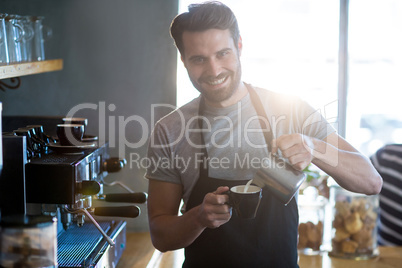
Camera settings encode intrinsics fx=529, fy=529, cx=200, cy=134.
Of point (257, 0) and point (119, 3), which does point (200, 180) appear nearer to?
point (119, 3)

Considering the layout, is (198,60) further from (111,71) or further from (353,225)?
(111,71)

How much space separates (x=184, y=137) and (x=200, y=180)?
0.15m

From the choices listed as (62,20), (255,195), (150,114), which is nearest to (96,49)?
(62,20)

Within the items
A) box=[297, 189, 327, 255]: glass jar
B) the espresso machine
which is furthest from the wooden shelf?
box=[297, 189, 327, 255]: glass jar

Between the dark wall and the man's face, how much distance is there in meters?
0.96

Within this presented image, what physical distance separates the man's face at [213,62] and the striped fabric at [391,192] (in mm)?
1282

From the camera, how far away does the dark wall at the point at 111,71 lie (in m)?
2.51

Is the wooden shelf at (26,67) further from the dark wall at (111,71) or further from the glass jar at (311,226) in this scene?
the glass jar at (311,226)

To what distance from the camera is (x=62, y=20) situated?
2506 mm

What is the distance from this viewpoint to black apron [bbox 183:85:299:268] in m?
1.61

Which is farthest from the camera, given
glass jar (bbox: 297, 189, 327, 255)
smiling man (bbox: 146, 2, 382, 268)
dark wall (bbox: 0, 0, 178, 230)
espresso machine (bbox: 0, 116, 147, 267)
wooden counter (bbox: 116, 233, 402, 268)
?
dark wall (bbox: 0, 0, 178, 230)

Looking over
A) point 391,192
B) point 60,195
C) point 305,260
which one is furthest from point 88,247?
point 391,192

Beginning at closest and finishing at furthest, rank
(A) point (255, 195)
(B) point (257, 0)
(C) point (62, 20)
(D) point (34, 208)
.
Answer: (A) point (255, 195) < (D) point (34, 208) < (C) point (62, 20) < (B) point (257, 0)

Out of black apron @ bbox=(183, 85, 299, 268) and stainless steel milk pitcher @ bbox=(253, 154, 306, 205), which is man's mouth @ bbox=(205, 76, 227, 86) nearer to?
black apron @ bbox=(183, 85, 299, 268)
